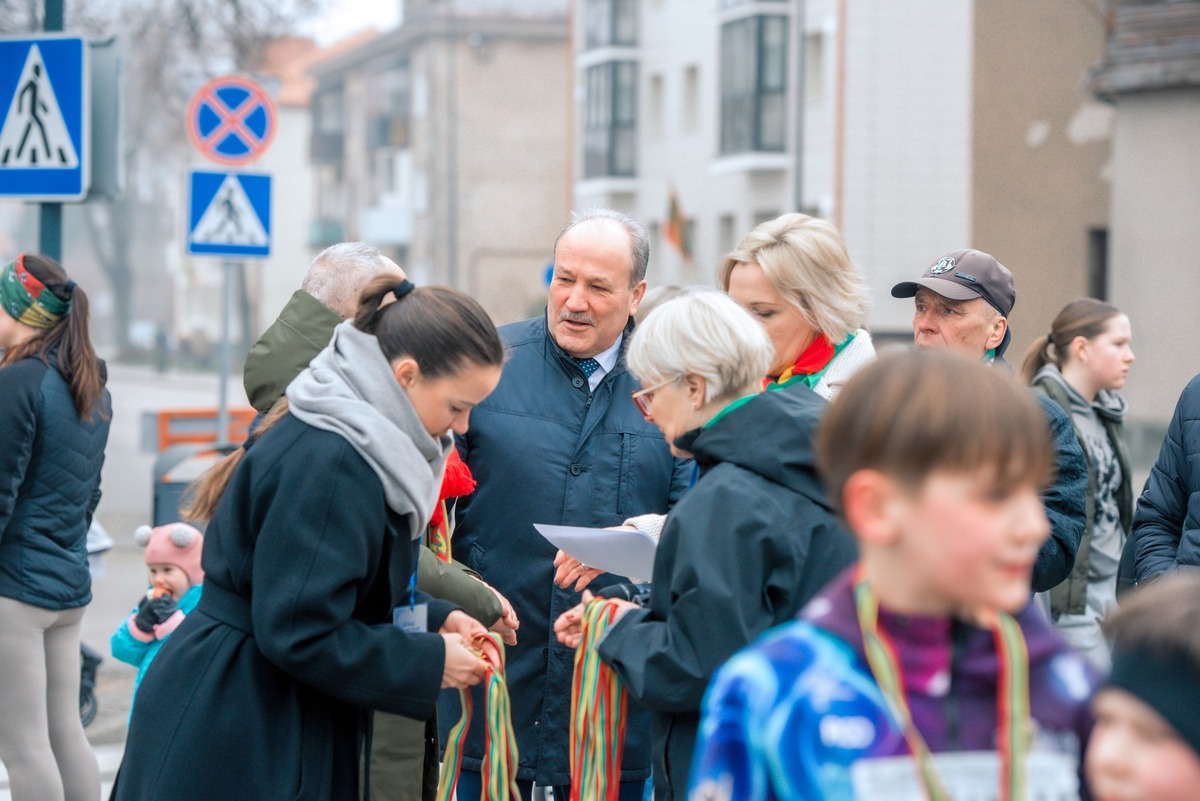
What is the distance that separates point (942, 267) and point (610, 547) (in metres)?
1.54

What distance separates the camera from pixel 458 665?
3148mm

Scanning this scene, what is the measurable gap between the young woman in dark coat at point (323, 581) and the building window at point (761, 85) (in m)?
31.3

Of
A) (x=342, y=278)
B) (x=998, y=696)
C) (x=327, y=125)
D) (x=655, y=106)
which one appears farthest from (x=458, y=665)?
(x=327, y=125)

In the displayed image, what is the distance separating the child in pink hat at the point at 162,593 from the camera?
5223 millimetres

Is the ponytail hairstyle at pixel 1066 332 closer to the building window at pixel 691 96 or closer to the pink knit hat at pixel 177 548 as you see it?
the pink knit hat at pixel 177 548

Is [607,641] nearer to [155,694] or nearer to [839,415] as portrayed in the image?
[155,694]

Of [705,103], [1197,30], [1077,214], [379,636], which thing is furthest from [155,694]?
[705,103]

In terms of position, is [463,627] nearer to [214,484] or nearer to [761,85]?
[214,484]

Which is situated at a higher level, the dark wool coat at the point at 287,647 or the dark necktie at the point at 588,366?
the dark necktie at the point at 588,366

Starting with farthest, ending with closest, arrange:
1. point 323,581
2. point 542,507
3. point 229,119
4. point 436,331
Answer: point 229,119
point 542,507
point 436,331
point 323,581

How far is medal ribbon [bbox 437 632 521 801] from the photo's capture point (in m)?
3.55

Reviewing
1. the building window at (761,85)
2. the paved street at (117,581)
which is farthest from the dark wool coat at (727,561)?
the building window at (761,85)

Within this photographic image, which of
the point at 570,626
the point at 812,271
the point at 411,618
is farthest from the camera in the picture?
the point at 812,271

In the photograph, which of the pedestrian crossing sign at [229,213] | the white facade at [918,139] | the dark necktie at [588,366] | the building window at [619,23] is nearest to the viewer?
the dark necktie at [588,366]
